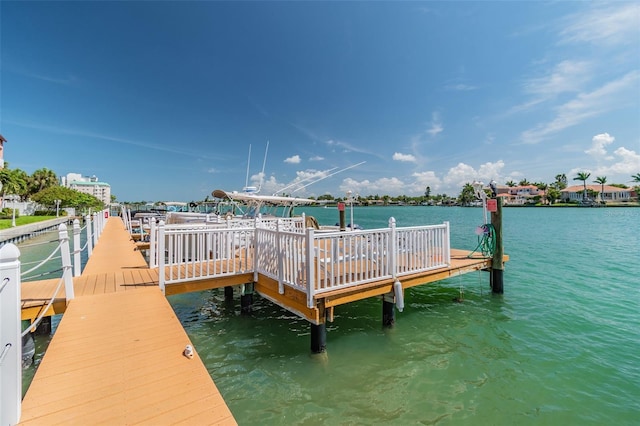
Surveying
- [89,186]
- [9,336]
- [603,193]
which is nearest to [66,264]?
[9,336]

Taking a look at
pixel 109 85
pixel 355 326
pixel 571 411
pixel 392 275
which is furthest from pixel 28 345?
pixel 109 85

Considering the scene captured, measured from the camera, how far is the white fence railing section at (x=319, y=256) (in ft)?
17.8

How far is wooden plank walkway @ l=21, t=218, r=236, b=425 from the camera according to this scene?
234cm

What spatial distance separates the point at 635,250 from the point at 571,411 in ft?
68.6

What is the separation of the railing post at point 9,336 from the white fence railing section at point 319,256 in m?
3.53

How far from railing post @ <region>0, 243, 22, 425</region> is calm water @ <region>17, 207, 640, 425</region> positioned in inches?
103

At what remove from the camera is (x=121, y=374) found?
2891mm

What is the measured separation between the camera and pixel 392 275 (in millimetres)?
6242

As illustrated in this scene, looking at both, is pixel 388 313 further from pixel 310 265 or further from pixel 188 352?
pixel 188 352

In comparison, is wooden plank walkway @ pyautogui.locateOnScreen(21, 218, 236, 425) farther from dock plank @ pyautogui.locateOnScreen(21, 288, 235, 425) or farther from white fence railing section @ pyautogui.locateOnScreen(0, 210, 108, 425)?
white fence railing section @ pyautogui.locateOnScreen(0, 210, 108, 425)

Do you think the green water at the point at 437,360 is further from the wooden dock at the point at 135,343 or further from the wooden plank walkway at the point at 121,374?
the wooden plank walkway at the point at 121,374

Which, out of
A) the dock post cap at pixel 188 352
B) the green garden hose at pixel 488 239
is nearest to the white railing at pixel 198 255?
the dock post cap at pixel 188 352

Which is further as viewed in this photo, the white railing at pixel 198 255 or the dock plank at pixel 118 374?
the white railing at pixel 198 255

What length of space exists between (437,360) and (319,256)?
3.00 metres
